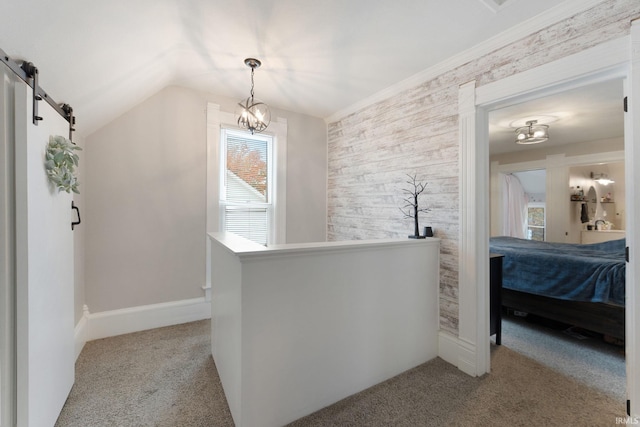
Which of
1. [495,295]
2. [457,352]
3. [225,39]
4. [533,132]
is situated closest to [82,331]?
[225,39]

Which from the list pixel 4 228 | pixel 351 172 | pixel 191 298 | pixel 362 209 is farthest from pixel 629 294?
pixel 191 298

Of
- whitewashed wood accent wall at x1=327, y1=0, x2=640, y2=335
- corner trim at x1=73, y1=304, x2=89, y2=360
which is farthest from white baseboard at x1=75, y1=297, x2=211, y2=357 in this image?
whitewashed wood accent wall at x1=327, y1=0, x2=640, y2=335

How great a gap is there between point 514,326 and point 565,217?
11.4 ft

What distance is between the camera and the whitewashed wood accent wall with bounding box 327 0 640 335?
5.42 ft

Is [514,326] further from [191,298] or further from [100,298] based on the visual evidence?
[100,298]

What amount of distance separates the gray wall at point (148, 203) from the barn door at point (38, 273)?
1010 millimetres

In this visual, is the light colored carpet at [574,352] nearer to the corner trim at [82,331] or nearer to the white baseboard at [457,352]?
the white baseboard at [457,352]

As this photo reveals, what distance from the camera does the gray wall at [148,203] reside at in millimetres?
2592

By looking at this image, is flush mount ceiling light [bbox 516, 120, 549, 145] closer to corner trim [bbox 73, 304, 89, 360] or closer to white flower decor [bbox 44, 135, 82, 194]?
white flower decor [bbox 44, 135, 82, 194]

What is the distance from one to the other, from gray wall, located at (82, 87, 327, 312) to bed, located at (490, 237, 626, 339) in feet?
12.1

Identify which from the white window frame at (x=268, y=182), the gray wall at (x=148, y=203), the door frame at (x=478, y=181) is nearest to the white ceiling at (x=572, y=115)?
the door frame at (x=478, y=181)

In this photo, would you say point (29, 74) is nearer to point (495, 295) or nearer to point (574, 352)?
point (495, 295)

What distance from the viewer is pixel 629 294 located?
1.47 m

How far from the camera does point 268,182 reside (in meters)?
3.58
